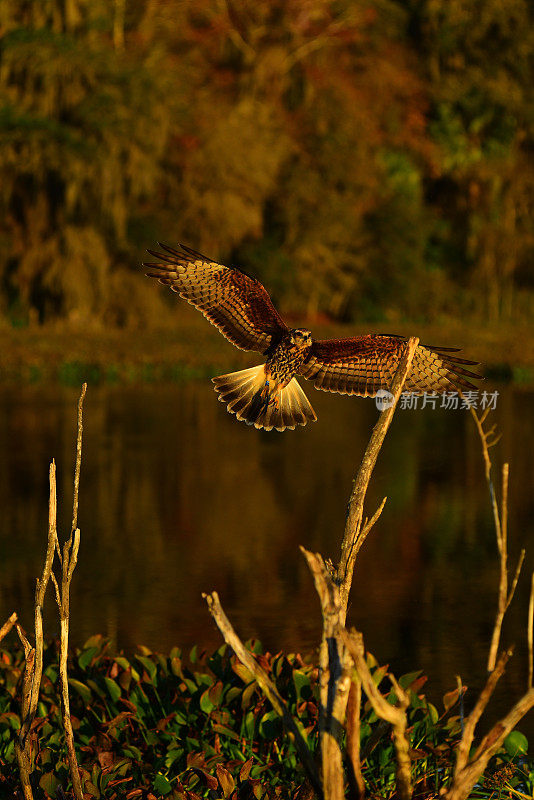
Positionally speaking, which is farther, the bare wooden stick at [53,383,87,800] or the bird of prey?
the bird of prey

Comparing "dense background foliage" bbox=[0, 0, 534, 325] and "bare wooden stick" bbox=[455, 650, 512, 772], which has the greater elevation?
"dense background foliage" bbox=[0, 0, 534, 325]

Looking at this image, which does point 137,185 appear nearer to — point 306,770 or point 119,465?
point 119,465

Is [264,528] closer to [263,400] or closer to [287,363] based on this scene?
[263,400]

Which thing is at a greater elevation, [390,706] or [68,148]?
[68,148]

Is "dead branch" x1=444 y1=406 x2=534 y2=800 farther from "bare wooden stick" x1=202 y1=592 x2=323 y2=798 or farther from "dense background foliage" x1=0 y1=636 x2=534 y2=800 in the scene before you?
"dense background foliage" x1=0 y1=636 x2=534 y2=800

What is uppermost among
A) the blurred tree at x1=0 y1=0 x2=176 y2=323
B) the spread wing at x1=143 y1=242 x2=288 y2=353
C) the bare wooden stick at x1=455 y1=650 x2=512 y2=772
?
A: the blurred tree at x1=0 y1=0 x2=176 y2=323

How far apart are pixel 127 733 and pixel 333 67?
40486 millimetres

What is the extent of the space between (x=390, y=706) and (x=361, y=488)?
0.72 meters

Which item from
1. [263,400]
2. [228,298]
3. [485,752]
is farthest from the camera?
[228,298]

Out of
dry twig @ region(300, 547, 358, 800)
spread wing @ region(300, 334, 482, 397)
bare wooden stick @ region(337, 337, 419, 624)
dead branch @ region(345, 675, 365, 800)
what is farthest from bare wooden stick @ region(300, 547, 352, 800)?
spread wing @ region(300, 334, 482, 397)

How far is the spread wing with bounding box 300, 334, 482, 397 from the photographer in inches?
187

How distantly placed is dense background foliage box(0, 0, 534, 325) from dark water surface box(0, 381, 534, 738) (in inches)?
556

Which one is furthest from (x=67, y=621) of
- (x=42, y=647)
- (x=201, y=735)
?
(x=201, y=735)

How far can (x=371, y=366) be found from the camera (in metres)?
4.90
